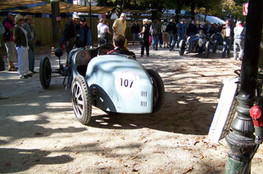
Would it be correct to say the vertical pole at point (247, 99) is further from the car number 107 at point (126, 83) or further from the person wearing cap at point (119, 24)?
the person wearing cap at point (119, 24)

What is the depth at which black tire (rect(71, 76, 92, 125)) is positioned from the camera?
419cm

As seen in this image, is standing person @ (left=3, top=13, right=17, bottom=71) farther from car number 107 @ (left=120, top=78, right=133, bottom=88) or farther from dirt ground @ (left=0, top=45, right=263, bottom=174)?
car number 107 @ (left=120, top=78, right=133, bottom=88)

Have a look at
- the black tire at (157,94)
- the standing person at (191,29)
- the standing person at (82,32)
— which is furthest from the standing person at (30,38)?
the standing person at (191,29)

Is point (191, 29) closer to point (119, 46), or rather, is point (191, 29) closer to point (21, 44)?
point (21, 44)

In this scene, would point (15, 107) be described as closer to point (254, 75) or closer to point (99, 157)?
point (99, 157)

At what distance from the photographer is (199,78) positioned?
8.35 m

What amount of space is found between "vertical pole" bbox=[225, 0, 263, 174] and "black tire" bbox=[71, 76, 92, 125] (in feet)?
7.50

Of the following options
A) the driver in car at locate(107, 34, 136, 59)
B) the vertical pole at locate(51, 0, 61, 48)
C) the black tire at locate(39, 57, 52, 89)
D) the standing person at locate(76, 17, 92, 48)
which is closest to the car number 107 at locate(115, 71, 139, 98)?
the driver in car at locate(107, 34, 136, 59)

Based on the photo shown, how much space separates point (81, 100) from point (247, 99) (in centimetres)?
274

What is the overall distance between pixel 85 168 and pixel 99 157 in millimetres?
299

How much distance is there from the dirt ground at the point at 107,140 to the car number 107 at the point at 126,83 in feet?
2.11

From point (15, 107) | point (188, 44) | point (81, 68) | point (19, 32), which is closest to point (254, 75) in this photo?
point (81, 68)

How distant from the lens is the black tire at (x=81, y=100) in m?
4.19

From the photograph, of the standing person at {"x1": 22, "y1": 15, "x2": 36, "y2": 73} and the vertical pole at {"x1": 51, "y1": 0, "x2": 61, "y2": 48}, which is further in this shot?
the vertical pole at {"x1": 51, "y1": 0, "x2": 61, "y2": 48}
